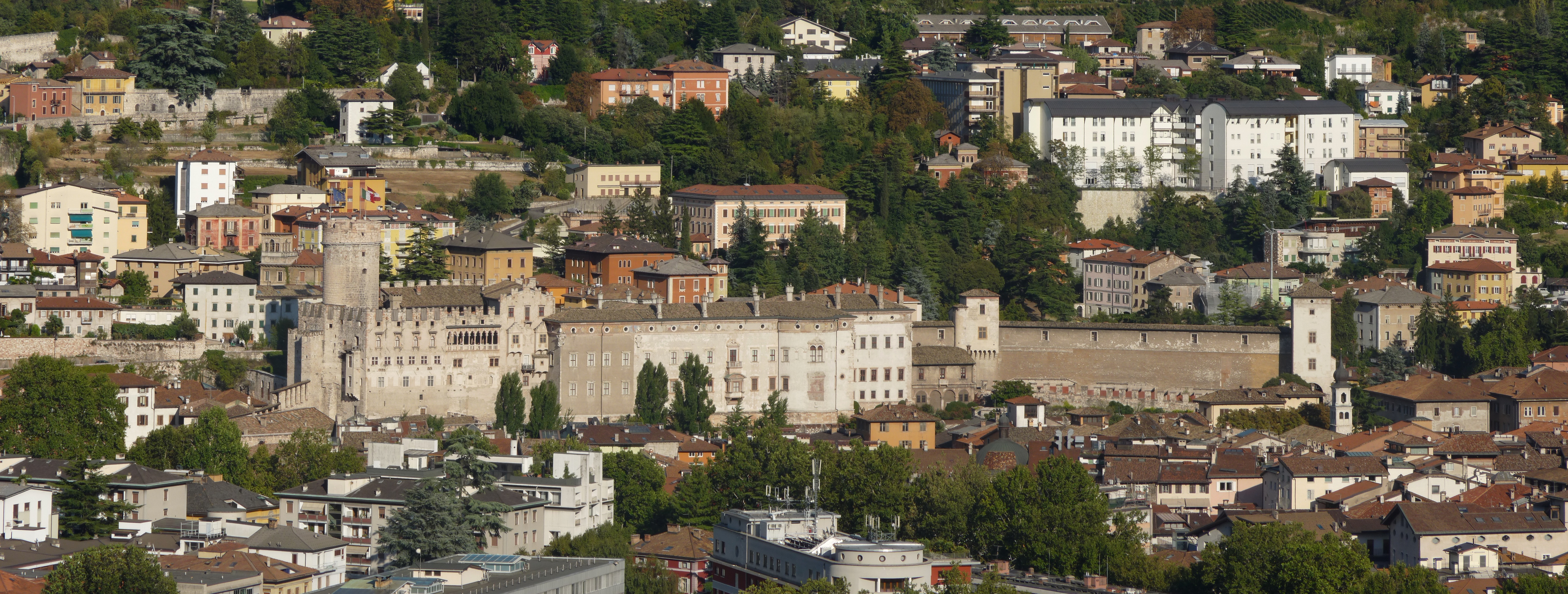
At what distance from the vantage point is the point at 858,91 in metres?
104

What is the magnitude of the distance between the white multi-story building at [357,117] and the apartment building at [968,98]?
23.1 meters

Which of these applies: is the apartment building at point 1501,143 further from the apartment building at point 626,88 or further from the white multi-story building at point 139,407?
the white multi-story building at point 139,407

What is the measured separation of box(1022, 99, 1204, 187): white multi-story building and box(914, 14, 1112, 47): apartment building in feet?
46.1

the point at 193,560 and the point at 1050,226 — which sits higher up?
the point at 1050,226

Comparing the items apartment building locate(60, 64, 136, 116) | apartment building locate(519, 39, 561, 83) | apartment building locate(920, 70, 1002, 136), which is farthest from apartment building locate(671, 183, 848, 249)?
apartment building locate(60, 64, 136, 116)

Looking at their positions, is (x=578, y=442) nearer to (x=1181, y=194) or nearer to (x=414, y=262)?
(x=414, y=262)

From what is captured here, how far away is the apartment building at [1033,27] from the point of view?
4569 inches

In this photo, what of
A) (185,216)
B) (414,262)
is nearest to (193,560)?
(414,262)

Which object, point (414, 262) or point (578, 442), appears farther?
point (414, 262)

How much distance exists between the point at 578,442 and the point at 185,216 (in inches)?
1039

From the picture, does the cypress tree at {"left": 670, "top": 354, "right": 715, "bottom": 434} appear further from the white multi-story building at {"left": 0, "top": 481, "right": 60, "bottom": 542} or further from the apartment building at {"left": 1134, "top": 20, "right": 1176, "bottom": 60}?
the apartment building at {"left": 1134, "top": 20, "right": 1176, "bottom": 60}

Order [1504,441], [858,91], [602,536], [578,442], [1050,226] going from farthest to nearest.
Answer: [858,91], [1050,226], [1504,441], [578,442], [602,536]

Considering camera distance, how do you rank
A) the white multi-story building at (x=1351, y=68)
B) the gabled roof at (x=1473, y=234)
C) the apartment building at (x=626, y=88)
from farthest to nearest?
the white multi-story building at (x=1351, y=68)
the apartment building at (x=626, y=88)
the gabled roof at (x=1473, y=234)

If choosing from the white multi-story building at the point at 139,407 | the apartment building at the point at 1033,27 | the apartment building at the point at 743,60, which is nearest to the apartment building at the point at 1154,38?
the apartment building at the point at 1033,27
